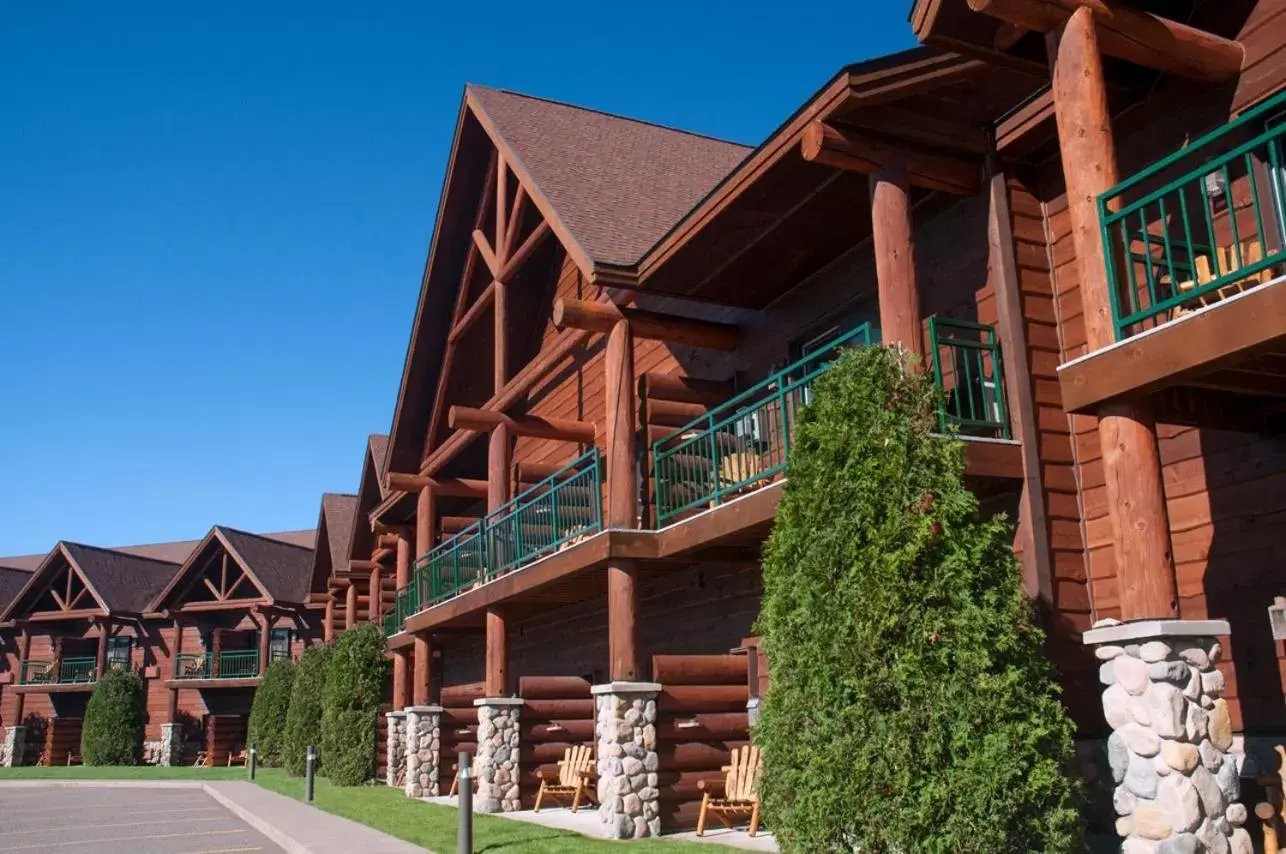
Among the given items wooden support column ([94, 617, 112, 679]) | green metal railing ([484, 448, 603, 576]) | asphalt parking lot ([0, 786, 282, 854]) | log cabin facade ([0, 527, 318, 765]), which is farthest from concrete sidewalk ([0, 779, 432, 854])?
wooden support column ([94, 617, 112, 679])

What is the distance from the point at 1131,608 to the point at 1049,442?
10.3 feet

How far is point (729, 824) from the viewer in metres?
13.5

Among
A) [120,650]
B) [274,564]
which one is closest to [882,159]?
[274,564]

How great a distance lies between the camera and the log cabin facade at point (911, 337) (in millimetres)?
8164

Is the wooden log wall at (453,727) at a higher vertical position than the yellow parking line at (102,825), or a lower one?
higher

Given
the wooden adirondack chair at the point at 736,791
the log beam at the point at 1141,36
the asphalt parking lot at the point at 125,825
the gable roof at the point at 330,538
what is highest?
the gable roof at the point at 330,538

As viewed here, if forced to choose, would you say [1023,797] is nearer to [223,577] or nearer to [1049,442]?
[1049,442]

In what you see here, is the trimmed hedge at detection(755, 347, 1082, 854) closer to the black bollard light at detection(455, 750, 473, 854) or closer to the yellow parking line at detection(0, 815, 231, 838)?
the black bollard light at detection(455, 750, 473, 854)

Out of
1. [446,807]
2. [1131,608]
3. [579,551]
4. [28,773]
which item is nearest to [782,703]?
[1131,608]

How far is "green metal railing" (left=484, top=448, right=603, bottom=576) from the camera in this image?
1598cm

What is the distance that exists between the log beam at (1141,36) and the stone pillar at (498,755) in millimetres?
12241

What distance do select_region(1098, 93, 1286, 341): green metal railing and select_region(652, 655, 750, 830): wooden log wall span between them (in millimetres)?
6750

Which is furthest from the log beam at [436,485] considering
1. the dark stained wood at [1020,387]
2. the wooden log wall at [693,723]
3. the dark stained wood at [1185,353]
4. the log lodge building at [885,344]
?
the dark stained wood at [1185,353]

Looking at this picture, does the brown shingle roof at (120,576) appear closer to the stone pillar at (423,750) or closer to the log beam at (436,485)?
the log beam at (436,485)
